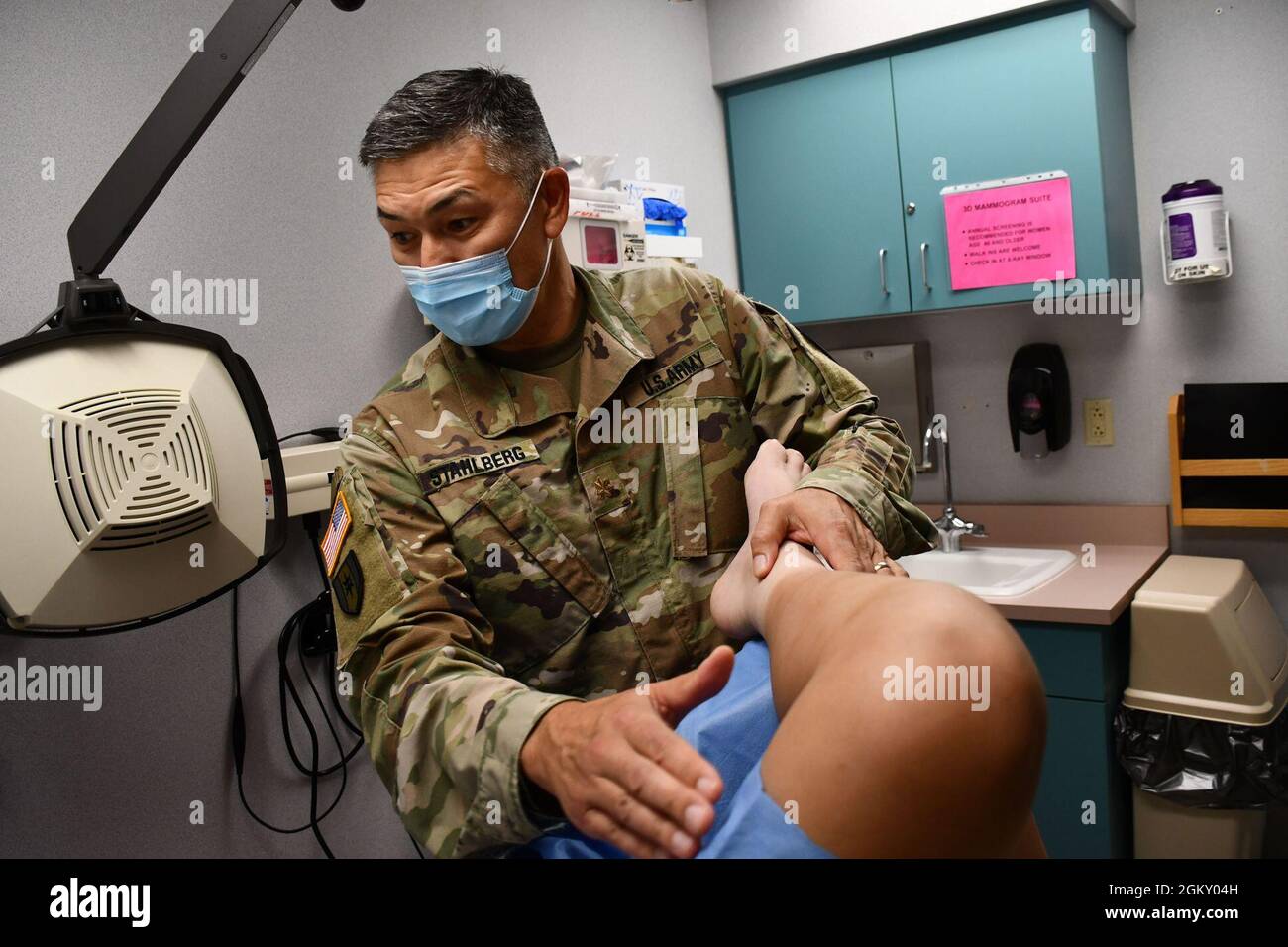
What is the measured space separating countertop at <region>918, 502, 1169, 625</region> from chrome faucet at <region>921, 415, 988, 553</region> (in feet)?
0.26

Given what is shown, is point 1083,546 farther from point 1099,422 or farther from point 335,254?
point 335,254

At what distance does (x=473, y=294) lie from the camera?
4.00 ft

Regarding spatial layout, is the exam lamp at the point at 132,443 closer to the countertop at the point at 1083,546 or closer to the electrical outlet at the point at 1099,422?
the countertop at the point at 1083,546

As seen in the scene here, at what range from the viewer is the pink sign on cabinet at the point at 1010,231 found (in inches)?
88.9

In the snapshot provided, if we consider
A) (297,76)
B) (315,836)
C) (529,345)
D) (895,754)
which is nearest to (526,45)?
(297,76)

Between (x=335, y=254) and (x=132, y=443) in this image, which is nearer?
(x=132, y=443)

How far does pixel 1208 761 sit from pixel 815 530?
148 centimetres

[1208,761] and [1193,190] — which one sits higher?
[1193,190]

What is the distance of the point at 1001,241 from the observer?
2.33 metres

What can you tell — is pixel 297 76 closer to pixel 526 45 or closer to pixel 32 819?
pixel 526 45

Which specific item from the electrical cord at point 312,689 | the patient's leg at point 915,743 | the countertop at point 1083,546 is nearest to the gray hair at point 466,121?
the electrical cord at point 312,689

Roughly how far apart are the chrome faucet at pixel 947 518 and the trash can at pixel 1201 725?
20.1 inches

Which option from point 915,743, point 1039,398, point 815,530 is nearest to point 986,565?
point 1039,398

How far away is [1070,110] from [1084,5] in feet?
0.75
